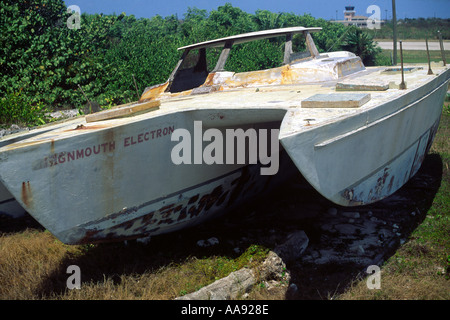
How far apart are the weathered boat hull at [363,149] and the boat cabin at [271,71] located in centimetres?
133

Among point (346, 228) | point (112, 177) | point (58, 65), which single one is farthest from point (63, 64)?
point (346, 228)

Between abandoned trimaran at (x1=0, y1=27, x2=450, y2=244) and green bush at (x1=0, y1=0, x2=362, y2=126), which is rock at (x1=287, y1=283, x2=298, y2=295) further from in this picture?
green bush at (x1=0, y1=0, x2=362, y2=126)

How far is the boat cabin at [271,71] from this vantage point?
6.17m

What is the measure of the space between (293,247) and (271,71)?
2546 mm

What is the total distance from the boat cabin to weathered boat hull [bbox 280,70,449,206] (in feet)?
4.37

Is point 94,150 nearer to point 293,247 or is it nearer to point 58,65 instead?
point 293,247

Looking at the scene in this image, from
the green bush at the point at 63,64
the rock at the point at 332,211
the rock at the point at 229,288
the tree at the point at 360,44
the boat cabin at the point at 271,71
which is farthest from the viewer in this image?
the tree at the point at 360,44

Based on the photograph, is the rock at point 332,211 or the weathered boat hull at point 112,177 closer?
the weathered boat hull at point 112,177

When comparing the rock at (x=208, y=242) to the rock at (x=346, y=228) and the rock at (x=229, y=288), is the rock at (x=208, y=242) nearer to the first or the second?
the rock at (x=229, y=288)

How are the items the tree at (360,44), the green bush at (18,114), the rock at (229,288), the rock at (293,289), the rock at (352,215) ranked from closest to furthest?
the rock at (229,288)
the rock at (293,289)
the rock at (352,215)
the green bush at (18,114)
the tree at (360,44)

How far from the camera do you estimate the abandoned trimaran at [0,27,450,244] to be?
3.70 meters

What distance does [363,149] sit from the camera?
4070 mm

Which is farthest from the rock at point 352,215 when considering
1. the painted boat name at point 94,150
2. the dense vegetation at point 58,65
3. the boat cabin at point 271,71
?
the dense vegetation at point 58,65

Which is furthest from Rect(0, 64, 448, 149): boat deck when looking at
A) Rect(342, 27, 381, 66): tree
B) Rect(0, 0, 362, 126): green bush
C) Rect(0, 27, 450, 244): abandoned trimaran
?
Rect(342, 27, 381, 66): tree
